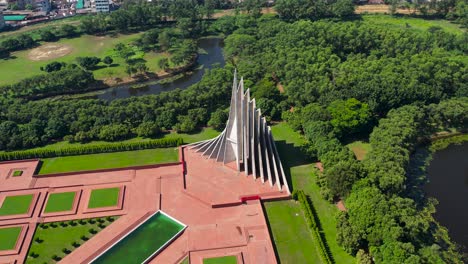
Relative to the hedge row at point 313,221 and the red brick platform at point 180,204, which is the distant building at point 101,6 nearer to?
the red brick platform at point 180,204

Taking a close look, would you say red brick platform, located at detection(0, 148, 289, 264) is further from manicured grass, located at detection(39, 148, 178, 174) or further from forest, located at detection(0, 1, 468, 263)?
forest, located at detection(0, 1, 468, 263)

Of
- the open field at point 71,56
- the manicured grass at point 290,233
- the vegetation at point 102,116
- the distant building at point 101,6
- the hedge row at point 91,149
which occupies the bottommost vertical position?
the manicured grass at point 290,233

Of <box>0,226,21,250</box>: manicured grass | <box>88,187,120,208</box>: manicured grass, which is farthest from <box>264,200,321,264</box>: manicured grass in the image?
<box>0,226,21,250</box>: manicured grass

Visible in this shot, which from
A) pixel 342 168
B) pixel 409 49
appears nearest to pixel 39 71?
pixel 342 168

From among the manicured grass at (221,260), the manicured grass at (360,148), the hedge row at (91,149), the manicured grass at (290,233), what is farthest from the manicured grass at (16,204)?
the manicured grass at (360,148)

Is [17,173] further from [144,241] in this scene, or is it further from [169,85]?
[169,85]

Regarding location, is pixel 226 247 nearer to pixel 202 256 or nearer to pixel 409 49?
pixel 202 256

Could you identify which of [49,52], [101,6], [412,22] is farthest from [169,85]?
[412,22]
